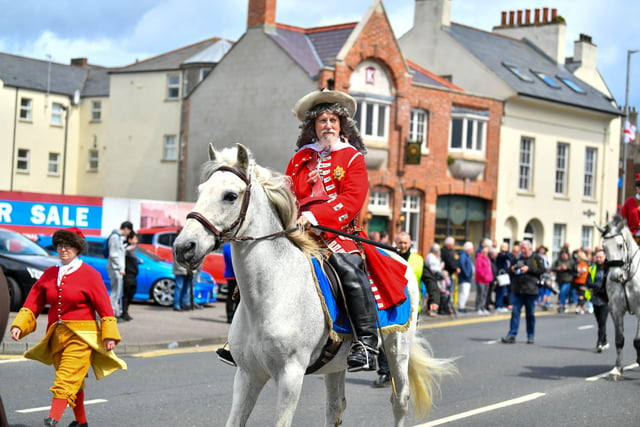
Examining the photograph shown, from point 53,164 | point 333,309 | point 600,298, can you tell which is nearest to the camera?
point 333,309

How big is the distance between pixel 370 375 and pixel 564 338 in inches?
298

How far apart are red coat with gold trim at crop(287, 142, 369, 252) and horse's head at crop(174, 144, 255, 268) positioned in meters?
0.74

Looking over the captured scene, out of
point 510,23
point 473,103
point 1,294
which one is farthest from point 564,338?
point 510,23

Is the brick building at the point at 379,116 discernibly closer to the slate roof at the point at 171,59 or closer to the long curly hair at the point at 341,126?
the slate roof at the point at 171,59

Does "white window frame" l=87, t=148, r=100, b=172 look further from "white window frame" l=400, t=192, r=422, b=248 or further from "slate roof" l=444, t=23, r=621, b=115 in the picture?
"white window frame" l=400, t=192, r=422, b=248

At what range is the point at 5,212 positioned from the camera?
2400cm

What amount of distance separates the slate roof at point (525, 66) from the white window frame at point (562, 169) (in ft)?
7.36

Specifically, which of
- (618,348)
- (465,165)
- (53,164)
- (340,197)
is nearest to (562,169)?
(465,165)

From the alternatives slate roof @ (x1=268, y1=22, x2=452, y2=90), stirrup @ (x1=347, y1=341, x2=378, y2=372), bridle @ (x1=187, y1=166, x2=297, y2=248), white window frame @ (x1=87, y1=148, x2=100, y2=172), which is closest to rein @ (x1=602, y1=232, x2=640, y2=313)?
stirrup @ (x1=347, y1=341, x2=378, y2=372)

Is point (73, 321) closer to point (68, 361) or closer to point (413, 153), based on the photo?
point (68, 361)

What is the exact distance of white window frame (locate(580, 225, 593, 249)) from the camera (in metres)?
46.5

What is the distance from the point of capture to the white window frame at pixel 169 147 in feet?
150

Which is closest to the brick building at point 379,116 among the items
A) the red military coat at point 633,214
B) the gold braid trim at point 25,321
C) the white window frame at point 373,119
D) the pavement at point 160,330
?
the white window frame at point 373,119

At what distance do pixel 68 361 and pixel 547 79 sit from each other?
41105 millimetres
